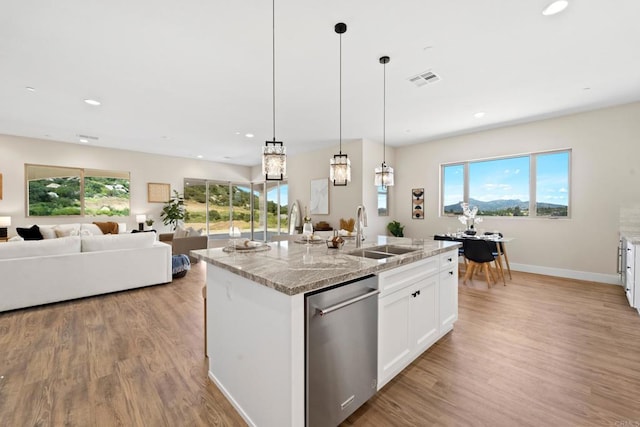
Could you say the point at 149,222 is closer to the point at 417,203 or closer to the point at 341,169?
the point at 341,169

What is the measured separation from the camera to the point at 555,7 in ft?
7.16

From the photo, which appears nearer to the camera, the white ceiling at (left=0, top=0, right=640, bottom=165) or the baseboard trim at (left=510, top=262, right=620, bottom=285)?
the white ceiling at (left=0, top=0, right=640, bottom=165)

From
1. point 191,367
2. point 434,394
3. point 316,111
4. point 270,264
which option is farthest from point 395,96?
point 191,367

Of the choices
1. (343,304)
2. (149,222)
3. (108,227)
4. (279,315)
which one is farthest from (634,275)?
(149,222)

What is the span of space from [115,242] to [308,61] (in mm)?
3763

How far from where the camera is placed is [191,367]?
2150mm

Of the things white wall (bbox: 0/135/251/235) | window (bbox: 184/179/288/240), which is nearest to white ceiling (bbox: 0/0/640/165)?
white wall (bbox: 0/135/251/235)

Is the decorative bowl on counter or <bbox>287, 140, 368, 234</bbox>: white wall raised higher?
<bbox>287, 140, 368, 234</bbox>: white wall

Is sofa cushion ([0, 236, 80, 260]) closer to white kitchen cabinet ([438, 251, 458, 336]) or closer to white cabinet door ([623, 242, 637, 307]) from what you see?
white kitchen cabinet ([438, 251, 458, 336])

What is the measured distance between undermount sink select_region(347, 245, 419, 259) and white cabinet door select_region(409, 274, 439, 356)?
1.03 feet

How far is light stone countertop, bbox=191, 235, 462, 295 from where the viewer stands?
1.34m

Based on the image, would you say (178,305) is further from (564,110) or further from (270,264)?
(564,110)

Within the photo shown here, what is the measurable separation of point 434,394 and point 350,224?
460 cm

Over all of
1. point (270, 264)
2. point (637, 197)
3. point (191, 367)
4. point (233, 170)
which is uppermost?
point (233, 170)
